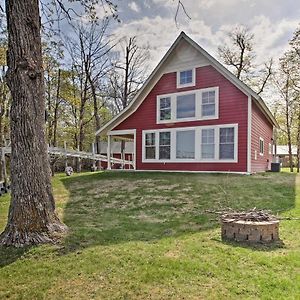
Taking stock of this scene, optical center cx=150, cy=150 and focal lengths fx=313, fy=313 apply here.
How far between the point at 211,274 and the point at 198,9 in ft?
22.7

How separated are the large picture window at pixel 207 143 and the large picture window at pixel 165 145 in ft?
5.90

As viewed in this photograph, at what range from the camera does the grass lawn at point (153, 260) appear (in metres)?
3.44

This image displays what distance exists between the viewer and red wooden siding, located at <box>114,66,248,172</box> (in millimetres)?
13195

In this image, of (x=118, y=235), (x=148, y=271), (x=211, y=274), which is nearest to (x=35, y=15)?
(x=118, y=235)

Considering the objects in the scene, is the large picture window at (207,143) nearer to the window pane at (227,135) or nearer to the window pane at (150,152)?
the window pane at (227,135)

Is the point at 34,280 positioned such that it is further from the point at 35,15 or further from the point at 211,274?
the point at 35,15

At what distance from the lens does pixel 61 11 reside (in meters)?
7.38

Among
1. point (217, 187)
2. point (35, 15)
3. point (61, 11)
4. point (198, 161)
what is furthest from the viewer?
point (198, 161)

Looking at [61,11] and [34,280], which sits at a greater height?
[61,11]

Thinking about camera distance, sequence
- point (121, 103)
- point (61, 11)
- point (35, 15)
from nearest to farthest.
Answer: point (35, 15)
point (61, 11)
point (121, 103)

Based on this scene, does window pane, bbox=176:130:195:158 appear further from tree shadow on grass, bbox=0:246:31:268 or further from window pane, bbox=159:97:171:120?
tree shadow on grass, bbox=0:246:31:268

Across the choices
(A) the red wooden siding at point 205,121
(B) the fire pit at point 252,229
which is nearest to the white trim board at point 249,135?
(A) the red wooden siding at point 205,121

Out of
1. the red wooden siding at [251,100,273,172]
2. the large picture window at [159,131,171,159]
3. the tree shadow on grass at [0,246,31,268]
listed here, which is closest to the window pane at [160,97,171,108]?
the large picture window at [159,131,171,159]

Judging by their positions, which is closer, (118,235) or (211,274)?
(211,274)
